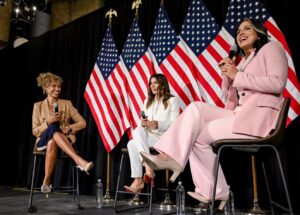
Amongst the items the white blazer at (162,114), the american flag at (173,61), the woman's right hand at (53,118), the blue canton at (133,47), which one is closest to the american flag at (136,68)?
the blue canton at (133,47)

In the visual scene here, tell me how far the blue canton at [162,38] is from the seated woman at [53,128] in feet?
3.81

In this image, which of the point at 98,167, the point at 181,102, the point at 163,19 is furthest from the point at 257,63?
the point at 98,167

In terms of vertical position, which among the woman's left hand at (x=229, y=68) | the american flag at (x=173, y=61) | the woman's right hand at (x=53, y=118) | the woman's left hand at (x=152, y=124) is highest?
the american flag at (x=173, y=61)

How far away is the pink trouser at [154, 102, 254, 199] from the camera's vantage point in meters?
1.58

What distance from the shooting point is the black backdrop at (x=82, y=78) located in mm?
2719

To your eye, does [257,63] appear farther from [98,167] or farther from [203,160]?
[98,167]

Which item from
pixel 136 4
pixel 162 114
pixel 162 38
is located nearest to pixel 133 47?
pixel 162 38

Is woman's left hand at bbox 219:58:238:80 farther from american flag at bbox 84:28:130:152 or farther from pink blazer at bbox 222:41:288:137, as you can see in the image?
american flag at bbox 84:28:130:152

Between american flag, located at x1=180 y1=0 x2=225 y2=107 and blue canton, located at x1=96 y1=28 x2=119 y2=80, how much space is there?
987 mm

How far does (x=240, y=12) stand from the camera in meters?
2.88

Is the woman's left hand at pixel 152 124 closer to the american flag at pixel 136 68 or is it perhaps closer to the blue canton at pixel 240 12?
the american flag at pixel 136 68

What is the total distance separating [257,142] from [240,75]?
0.40 meters

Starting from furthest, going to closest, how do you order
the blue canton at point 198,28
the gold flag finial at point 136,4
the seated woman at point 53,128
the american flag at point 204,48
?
the gold flag finial at point 136,4 → the blue canton at point 198,28 → the american flag at point 204,48 → the seated woman at point 53,128

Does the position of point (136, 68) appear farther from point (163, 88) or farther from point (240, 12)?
point (240, 12)
